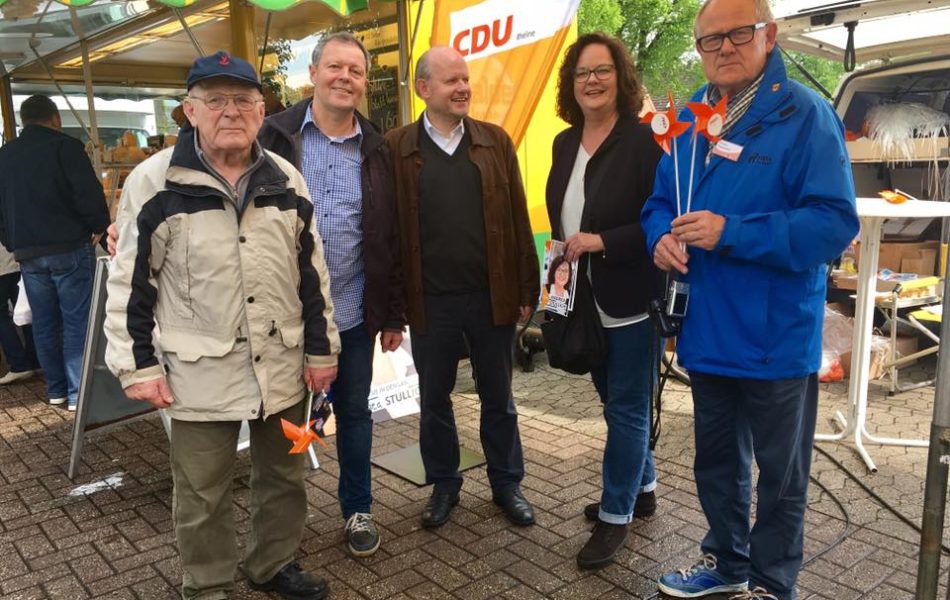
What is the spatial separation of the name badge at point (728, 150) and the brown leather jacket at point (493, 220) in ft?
3.49

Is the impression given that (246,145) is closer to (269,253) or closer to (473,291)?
(269,253)

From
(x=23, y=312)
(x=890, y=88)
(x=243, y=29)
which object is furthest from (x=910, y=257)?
(x=23, y=312)

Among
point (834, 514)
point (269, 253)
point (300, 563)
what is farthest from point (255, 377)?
point (834, 514)

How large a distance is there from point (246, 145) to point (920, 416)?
4.33 metres

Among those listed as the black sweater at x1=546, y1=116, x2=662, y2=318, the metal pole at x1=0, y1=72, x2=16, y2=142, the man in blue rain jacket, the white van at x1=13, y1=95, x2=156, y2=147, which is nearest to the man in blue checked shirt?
the black sweater at x1=546, y1=116, x2=662, y2=318

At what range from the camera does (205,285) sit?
2.47 m

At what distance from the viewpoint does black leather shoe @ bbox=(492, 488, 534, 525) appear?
11.0 feet

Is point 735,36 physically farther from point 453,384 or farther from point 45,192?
point 45,192

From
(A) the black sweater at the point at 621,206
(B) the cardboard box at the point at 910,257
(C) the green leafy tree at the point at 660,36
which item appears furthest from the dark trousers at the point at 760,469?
(C) the green leafy tree at the point at 660,36

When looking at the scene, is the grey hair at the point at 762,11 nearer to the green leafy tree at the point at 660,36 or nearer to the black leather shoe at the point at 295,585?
the black leather shoe at the point at 295,585

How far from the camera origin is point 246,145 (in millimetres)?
2512

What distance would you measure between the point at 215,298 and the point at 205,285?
52 millimetres

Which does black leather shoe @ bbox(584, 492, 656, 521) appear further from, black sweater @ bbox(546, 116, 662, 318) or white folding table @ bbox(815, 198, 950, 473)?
white folding table @ bbox(815, 198, 950, 473)

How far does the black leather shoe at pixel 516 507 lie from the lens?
11.0ft
